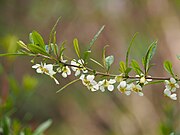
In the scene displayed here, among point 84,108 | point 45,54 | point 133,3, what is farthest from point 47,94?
point 45,54

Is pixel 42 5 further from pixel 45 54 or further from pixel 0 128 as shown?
pixel 45 54

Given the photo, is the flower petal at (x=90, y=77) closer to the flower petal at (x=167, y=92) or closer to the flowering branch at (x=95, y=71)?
the flowering branch at (x=95, y=71)

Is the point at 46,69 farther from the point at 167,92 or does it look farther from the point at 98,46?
the point at 98,46

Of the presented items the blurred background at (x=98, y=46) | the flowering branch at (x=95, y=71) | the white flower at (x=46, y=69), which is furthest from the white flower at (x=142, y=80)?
the blurred background at (x=98, y=46)

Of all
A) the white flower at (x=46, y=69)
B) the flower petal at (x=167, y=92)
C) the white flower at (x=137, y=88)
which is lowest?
the flower petal at (x=167, y=92)

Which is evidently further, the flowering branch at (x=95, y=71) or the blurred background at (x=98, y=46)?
the blurred background at (x=98, y=46)

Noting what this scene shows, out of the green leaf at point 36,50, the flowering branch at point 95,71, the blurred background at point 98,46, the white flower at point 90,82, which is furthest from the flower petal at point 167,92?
the blurred background at point 98,46

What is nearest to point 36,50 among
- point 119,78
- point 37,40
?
point 37,40

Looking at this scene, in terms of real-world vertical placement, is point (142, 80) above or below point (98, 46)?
above

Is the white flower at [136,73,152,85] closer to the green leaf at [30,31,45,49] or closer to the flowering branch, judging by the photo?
the flowering branch

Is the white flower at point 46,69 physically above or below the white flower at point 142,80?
above
